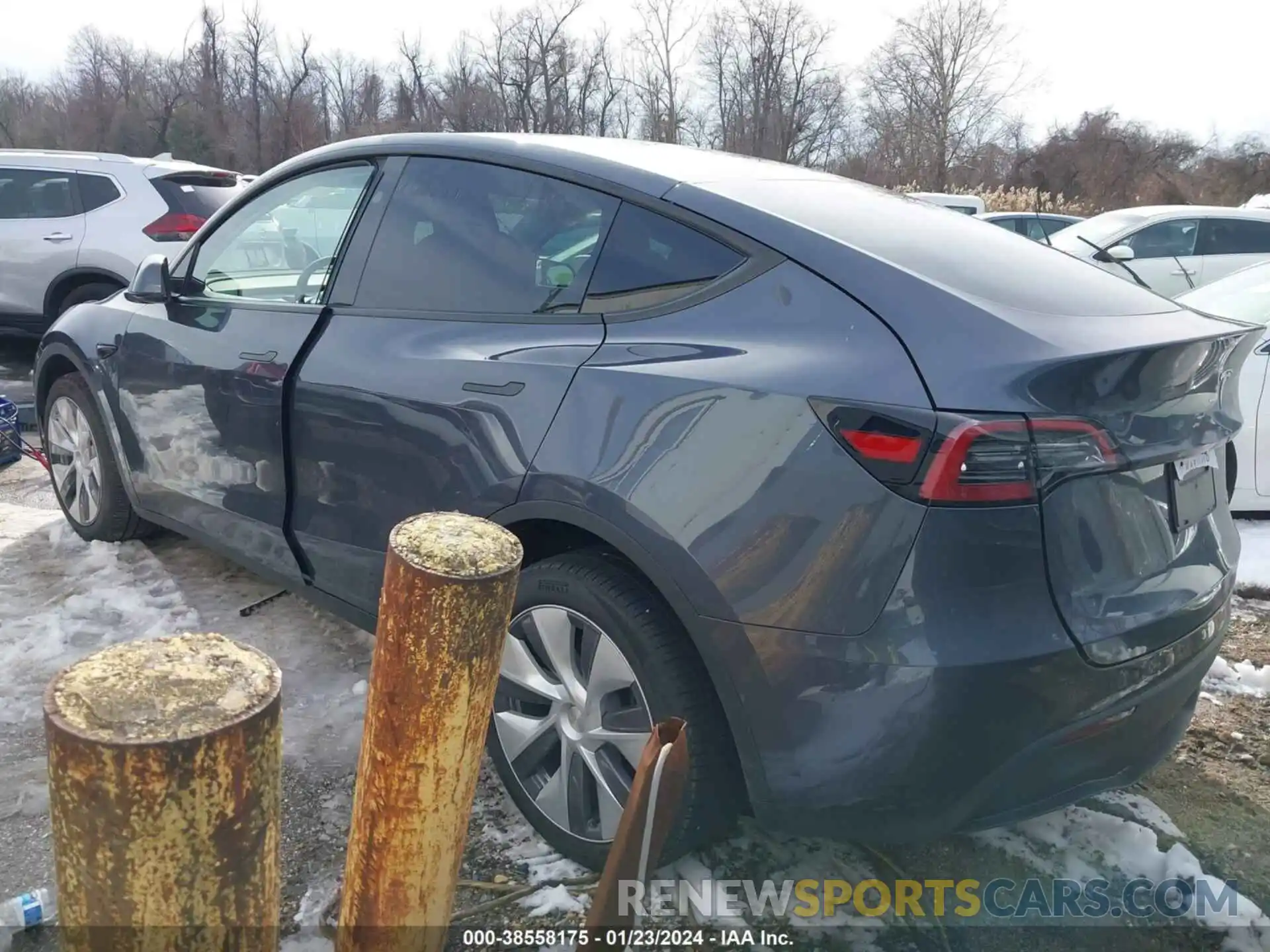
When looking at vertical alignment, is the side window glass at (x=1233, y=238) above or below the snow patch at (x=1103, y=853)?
above

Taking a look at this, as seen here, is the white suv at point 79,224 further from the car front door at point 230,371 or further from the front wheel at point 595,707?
the front wheel at point 595,707

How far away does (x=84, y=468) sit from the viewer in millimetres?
4238

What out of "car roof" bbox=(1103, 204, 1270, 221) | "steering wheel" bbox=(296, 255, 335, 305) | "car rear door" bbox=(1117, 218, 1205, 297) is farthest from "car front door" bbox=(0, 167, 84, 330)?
"car roof" bbox=(1103, 204, 1270, 221)

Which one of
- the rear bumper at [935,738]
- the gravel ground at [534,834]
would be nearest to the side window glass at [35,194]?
the gravel ground at [534,834]

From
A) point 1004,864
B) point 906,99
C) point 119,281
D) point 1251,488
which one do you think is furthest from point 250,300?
point 906,99

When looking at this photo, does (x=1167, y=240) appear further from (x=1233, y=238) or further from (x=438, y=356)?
(x=438, y=356)

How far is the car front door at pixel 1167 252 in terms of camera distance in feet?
36.2

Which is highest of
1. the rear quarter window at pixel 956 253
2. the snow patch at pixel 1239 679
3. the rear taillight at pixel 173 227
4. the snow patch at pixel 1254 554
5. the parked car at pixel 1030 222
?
the parked car at pixel 1030 222

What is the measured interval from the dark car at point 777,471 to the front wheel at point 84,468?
162 centimetres

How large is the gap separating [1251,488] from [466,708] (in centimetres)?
455

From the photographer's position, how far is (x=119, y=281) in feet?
26.9

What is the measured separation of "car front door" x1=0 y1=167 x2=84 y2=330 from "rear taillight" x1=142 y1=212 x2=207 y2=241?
61cm

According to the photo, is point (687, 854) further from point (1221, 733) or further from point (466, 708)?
point (1221, 733)

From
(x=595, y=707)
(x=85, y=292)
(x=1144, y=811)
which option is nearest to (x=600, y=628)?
(x=595, y=707)
